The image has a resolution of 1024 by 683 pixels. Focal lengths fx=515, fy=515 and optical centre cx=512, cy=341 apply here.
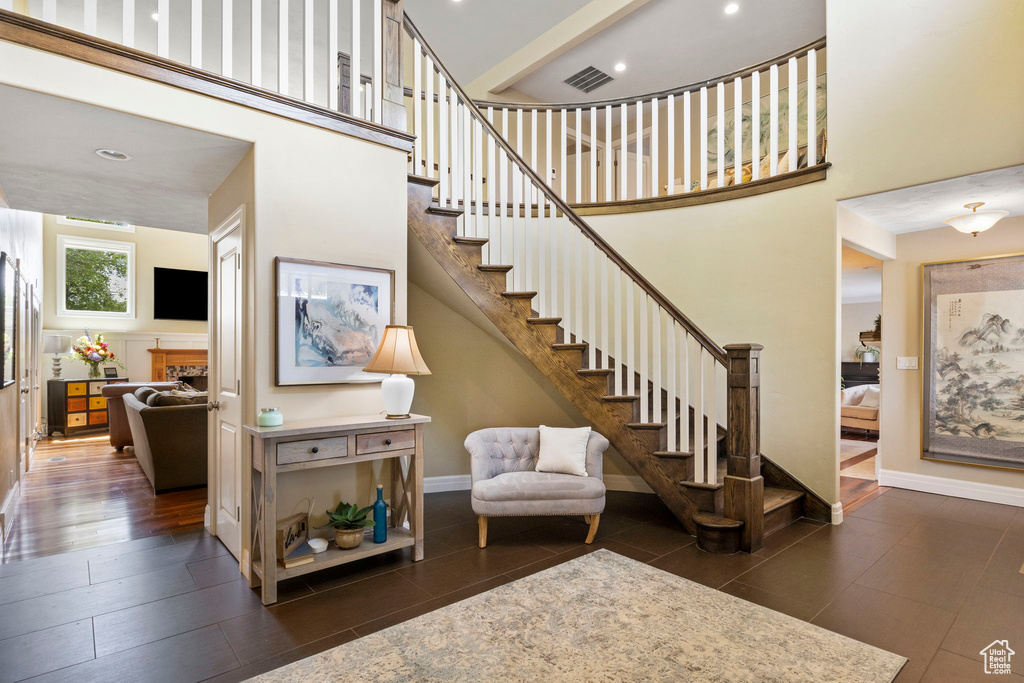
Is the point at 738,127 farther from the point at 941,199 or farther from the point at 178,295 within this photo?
the point at 178,295

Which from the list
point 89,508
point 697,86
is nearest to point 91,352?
point 89,508

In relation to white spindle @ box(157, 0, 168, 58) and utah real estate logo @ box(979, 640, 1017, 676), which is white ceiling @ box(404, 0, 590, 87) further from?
utah real estate logo @ box(979, 640, 1017, 676)

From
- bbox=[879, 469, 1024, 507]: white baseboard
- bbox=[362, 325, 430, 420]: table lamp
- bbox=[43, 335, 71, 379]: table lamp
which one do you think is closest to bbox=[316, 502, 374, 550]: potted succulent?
bbox=[362, 325, 430, 420]: table lamp

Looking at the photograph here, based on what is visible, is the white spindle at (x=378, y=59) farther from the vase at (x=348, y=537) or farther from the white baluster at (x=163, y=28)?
the vase at (x=348, y=537)

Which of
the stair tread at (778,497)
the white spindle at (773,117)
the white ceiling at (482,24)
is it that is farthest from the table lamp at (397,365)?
the white ceiling at (482,24)

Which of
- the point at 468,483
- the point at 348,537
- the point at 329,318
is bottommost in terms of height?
the point at 468,483

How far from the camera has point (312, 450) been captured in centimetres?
274

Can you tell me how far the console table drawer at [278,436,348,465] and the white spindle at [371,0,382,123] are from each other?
82.7 inches

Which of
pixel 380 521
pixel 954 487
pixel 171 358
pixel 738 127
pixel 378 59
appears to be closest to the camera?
pixel 380 521

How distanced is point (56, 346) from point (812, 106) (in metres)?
10.1

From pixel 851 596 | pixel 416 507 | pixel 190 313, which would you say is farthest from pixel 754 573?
pixel 190 313

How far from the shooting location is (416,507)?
3148 mm

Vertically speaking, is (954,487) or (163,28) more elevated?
(163,28)

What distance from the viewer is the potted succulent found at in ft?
9.67
